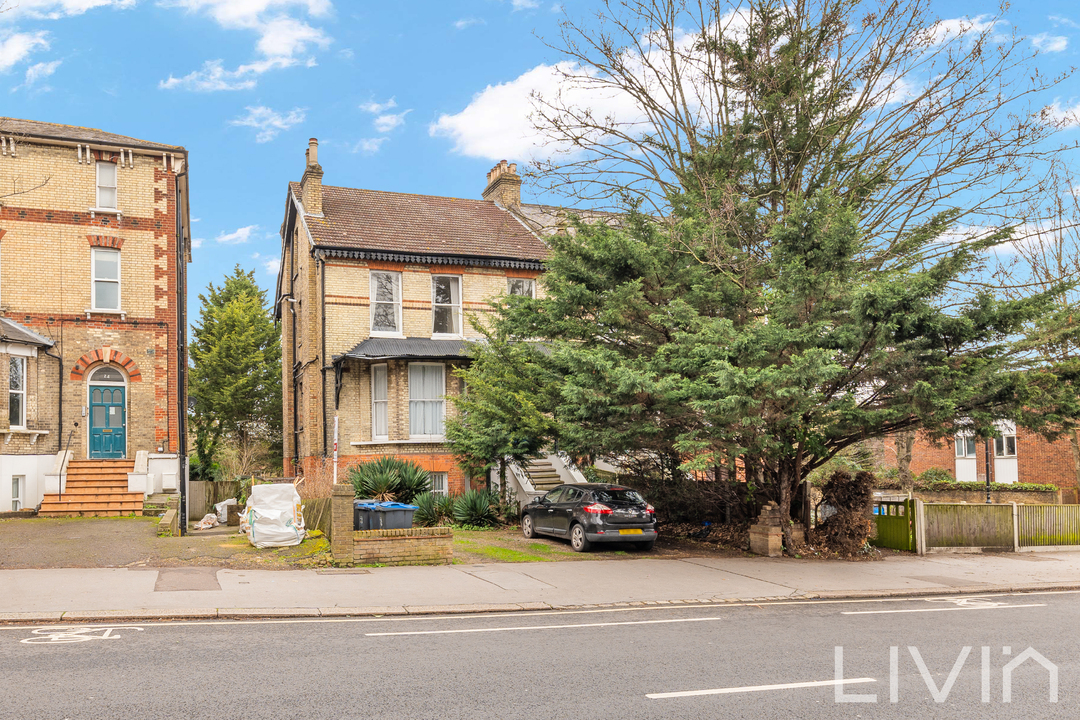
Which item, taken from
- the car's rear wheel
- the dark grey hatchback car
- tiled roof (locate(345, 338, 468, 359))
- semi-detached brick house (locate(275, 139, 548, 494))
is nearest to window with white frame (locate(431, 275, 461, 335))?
semi-detached brick house (locate(275, 139, 548, 494))

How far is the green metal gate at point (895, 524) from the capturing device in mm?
17703

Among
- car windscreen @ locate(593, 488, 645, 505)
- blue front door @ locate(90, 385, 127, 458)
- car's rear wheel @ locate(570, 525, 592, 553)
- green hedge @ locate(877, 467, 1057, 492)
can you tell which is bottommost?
green hedge @ locate(877, 467, 1057, 492)

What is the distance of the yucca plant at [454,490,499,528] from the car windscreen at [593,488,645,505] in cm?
468

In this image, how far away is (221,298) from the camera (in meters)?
42.8

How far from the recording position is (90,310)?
76.4ft

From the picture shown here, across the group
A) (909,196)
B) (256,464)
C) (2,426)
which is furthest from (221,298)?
(909,196)

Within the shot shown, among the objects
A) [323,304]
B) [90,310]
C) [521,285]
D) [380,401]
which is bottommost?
[380,401]

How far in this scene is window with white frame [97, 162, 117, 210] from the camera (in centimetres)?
2395

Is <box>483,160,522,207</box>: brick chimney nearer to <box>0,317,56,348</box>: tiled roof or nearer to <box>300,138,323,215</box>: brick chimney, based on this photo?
<box>300,138,323,215</box>: brick chimney

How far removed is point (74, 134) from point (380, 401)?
465 inches

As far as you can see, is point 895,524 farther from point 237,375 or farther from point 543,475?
point 237,375

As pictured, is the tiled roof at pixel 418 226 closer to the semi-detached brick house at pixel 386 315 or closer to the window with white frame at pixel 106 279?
the semi-detached brick house at pixel 386 315

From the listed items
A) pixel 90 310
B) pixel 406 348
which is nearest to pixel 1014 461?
pixel 406 348

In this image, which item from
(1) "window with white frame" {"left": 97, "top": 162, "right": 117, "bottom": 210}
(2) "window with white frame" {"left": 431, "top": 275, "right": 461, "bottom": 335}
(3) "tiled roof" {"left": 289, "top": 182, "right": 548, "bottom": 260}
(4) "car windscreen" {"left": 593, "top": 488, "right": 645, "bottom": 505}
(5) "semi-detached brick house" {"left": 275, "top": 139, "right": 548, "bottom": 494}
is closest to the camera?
(4) "car windscreen" {"left": 593, "top": 488, "right": 645, "bottom": 505}
